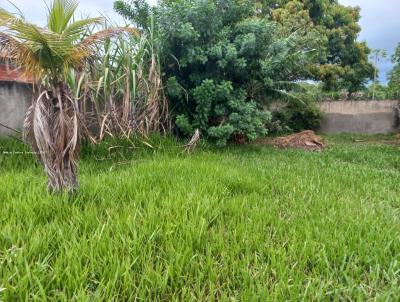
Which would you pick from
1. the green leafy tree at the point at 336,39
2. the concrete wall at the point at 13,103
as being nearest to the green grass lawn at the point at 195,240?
the concrete wall at the point at 13,103

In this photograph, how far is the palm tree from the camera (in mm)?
1644

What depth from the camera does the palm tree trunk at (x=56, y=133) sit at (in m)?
1.69

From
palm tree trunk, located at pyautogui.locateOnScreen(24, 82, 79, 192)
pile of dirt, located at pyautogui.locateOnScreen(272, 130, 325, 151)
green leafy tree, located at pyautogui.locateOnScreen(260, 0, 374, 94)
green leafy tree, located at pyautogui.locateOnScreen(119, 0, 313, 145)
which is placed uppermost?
green leafy tree, located at pyautogui.locateOnScreen(260, 0, 374, 94)

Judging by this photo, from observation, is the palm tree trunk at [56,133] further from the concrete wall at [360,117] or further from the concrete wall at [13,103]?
the concrete wall at [360,117]

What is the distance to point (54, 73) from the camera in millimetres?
1783

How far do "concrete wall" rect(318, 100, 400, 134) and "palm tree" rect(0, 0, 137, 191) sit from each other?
31.7ft

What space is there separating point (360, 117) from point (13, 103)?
1013cm

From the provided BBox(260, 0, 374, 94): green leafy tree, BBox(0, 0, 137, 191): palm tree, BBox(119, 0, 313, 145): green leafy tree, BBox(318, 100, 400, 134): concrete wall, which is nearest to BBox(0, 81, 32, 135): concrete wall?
BBox(119, 0, 313, 145): green leafy tree

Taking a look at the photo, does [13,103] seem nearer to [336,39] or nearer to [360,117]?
[360,117]

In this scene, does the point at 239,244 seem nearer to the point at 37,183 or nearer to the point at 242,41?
the point at 37,183

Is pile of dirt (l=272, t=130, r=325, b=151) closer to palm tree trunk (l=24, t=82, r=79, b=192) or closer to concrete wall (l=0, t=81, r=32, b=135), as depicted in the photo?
concrete wall (l=0, t=81, r=32, b=135)

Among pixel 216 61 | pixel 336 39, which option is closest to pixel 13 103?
pixel 216 61

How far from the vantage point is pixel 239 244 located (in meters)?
1.41

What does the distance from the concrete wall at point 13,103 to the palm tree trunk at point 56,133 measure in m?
2.26
